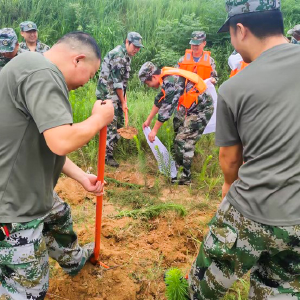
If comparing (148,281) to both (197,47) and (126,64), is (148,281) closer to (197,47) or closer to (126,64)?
(126,64)

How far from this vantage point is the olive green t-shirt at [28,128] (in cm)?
146

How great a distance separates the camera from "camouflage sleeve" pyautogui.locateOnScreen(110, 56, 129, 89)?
4914 mm

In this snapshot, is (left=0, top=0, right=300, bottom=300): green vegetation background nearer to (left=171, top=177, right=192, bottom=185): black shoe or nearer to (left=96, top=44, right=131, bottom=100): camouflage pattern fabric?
(left=96, top=44, right=131, bottom=100): camouflage pattern fabric

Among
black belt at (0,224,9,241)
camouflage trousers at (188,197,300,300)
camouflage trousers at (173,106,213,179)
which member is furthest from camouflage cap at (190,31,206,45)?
black belt at (0,224,9,241)

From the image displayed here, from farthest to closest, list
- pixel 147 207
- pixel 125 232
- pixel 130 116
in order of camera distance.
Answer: pixel 130 116, pixel 147 207, pixel 125 232

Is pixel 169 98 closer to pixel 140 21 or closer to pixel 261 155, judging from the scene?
pixel 261 155

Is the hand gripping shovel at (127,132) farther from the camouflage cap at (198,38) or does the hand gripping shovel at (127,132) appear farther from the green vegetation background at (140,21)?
the green vegetation background at (140,21)

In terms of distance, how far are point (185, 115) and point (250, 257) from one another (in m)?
3.04

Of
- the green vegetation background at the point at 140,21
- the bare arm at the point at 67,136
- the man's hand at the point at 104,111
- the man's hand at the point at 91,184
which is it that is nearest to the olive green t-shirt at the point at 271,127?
the man's hand at the point at 104,111

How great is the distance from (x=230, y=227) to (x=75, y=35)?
130 cm

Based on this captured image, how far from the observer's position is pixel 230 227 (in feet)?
5.82

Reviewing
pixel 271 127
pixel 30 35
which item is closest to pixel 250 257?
pixel 271 127

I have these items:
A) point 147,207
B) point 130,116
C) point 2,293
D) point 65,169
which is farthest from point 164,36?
point 2,293

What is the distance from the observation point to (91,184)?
2.33 metres
